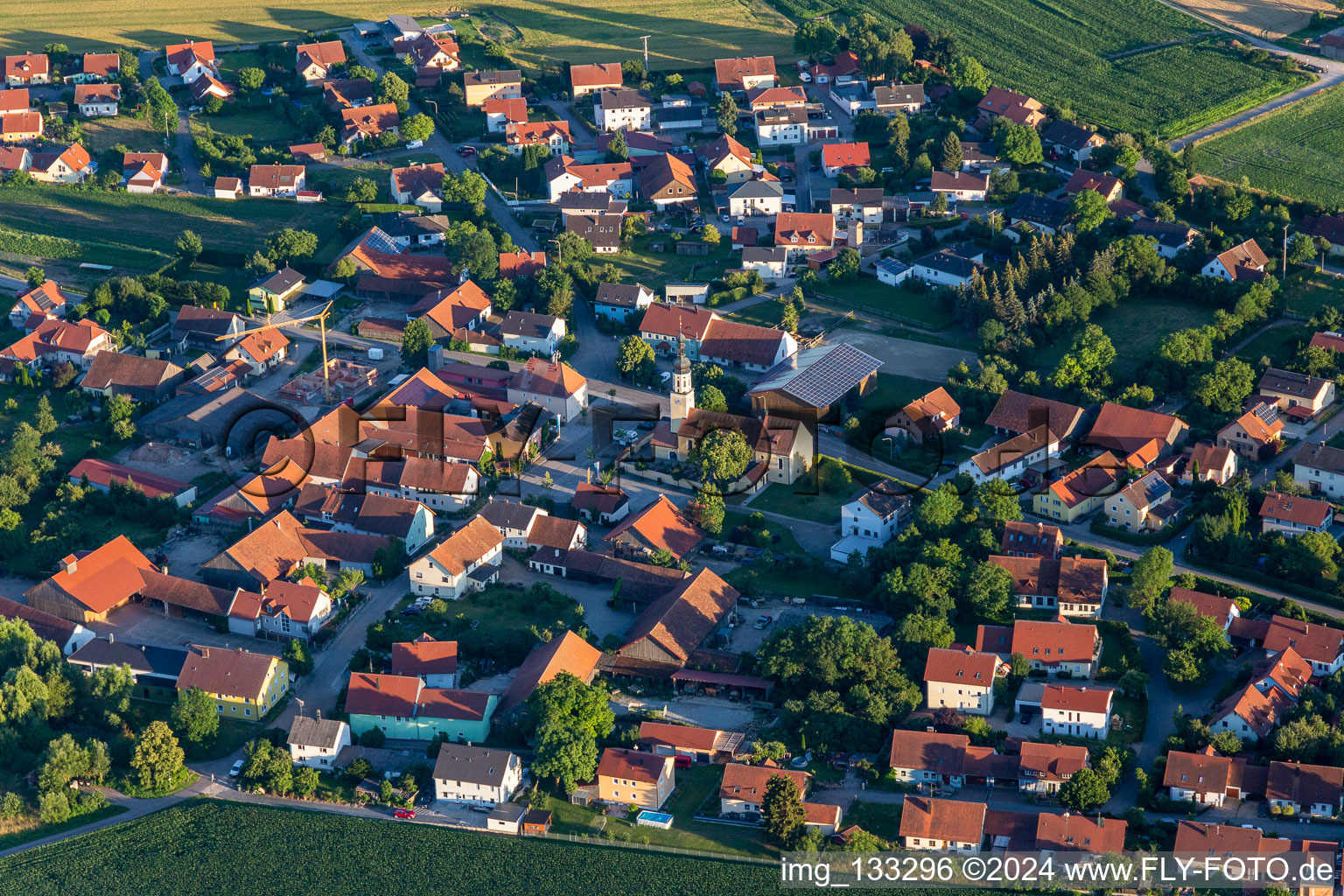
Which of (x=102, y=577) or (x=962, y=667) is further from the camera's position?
(x=102, y=577)

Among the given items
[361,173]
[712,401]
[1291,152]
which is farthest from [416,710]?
[1291,152]

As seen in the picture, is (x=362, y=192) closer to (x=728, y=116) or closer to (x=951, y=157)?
(x=728, y=116)

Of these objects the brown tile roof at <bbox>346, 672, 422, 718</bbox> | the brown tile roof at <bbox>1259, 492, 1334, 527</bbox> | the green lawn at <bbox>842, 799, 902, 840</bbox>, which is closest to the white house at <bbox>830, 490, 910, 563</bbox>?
the brown tile roof at <bbox>1259, 492, 1334, 527</bbox>

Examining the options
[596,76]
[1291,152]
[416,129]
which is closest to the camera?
[1291,152]

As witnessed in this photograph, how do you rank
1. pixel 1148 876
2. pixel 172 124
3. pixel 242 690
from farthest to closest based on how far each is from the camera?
pixel 172 124
pixel 242 690
pixel 1148 876

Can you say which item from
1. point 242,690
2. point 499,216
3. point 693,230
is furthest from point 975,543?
point 499,216

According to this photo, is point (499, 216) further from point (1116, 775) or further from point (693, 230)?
point (1116, 775)
